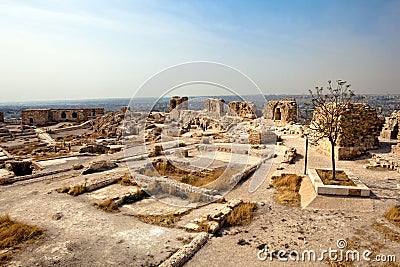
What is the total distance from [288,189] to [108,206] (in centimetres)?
629

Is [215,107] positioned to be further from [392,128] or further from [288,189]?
[288,189]

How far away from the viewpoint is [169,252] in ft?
20.6

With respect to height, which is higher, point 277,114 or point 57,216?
point 277,114

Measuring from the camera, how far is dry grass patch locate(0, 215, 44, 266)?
21.0 feet

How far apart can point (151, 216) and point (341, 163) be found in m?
9.59

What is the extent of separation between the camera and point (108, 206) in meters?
9.08

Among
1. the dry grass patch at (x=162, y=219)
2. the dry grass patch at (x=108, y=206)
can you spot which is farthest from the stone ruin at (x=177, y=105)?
the dry grass patch at (x=162, y=219)

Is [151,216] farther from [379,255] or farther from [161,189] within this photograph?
[379,255]

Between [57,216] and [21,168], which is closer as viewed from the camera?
[57,216]

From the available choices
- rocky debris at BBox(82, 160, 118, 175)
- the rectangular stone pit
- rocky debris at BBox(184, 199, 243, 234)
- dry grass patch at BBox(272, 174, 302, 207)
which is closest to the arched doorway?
dry grass patch at BBox(272, 174, 302, 207)

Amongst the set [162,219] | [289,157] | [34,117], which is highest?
[34,117]

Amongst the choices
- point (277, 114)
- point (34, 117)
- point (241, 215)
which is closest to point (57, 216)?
point (241, 215)

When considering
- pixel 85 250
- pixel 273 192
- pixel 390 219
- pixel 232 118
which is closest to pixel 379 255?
pixel 390 219

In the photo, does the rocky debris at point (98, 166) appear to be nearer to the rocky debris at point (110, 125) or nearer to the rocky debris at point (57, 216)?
the rocky debris at point (57, 216)
